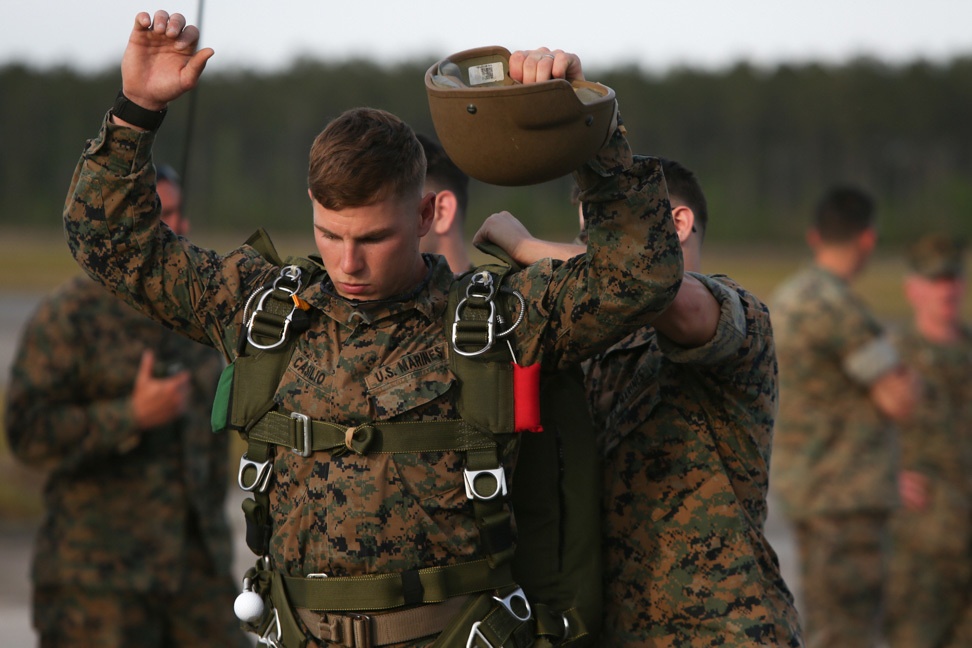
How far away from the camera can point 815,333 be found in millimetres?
6285

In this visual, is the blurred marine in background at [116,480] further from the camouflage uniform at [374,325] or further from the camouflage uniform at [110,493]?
the camouflage uniform at [374,325]

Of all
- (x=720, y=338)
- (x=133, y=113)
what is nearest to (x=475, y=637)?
(x=720, y=338)

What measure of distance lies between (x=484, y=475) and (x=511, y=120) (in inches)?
31.1

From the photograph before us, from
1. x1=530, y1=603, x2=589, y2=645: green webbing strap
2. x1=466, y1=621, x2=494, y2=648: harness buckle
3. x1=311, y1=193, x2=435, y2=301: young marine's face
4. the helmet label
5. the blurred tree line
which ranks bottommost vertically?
the blurred tree line

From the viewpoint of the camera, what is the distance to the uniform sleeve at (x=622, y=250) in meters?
2.56

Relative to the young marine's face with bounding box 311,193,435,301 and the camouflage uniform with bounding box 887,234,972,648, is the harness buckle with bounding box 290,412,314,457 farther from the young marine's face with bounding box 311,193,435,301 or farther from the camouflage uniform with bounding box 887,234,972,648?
the camouflage uniform with bounding box 887,234,972,648

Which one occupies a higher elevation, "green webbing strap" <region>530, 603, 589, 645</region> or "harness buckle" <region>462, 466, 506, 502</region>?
"harness buckle" <region>462, 466, 506, 502</region>

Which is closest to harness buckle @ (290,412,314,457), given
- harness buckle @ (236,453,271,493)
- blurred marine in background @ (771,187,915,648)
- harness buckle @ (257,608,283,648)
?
harness buckle @ (236,453,271,493)

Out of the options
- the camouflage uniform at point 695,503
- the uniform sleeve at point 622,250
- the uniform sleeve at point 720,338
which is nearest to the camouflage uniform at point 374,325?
the uniform sleeve at point 622,250

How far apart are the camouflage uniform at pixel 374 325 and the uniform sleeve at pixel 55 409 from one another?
7.47 feet

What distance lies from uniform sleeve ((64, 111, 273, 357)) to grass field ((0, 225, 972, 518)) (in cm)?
2138

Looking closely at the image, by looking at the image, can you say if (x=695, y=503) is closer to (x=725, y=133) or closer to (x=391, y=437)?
(x=391, y=437)

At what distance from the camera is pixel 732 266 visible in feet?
105

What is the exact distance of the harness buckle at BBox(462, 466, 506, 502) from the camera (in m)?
2.64
